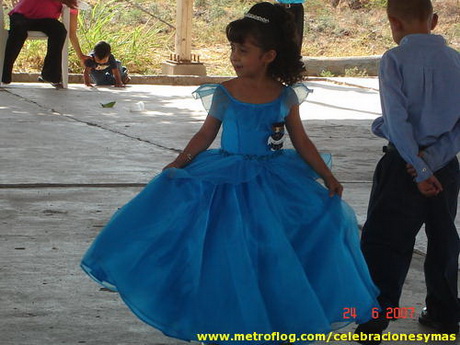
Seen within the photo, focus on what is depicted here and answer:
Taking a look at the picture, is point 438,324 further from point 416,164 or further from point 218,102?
point 218,102

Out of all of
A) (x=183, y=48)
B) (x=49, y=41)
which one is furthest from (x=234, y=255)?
(x=183, y=48)

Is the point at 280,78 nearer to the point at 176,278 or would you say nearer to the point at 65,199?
the point at 176,278

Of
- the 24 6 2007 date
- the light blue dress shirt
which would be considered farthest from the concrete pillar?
the light blue dress shirt

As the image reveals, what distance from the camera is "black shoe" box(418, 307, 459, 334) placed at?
3.78 meters

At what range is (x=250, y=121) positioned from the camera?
11.6ft

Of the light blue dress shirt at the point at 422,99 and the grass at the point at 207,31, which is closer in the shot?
the light blue dress shirt at the point at 422,99

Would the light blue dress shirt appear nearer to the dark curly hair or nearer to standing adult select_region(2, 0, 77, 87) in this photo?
the dark curly hair

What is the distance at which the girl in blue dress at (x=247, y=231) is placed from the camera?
10.5 ft

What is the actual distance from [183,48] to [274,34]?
10.2 metres

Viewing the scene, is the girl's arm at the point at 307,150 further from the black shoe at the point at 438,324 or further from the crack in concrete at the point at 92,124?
the crack in concrete at the point at 92,124

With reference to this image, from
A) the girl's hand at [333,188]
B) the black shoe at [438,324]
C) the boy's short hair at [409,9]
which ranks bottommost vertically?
the black shoe at [438,324]

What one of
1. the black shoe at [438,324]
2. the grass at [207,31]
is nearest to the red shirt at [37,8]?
the grass at [207,31]

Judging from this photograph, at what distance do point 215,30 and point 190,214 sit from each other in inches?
576

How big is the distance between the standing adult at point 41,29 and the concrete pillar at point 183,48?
212 centimetres
